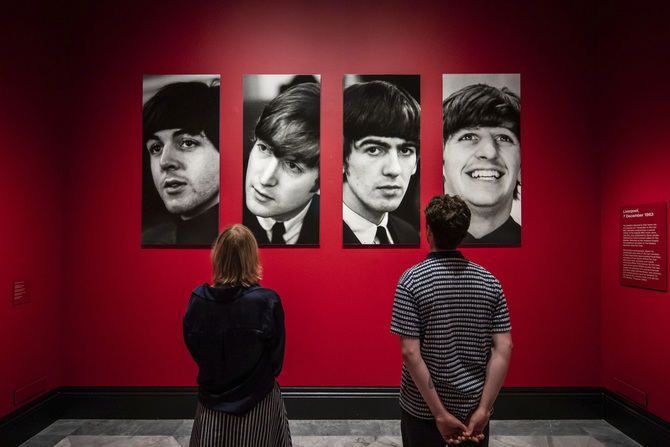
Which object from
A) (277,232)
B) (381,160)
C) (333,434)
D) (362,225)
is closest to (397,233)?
(362,225)

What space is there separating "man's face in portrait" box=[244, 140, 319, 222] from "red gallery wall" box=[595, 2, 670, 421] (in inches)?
98.7

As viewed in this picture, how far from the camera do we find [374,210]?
3.09 metres

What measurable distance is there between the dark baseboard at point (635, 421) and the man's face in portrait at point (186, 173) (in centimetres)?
370

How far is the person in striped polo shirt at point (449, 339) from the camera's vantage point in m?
1.39

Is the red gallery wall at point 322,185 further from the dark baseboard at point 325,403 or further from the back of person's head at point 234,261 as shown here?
the back of person's head at point 234,261

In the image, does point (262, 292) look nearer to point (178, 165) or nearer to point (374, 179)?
point (374, 179)

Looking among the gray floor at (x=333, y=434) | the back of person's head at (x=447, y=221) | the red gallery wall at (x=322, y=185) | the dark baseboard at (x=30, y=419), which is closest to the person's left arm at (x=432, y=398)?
the back of person's head at (x=447, y=221)

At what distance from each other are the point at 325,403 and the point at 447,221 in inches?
91.1

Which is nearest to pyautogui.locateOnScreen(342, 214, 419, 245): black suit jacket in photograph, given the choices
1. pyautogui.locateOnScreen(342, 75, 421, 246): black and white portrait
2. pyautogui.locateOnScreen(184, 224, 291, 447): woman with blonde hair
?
pyautogui.locateOnScreen(342, 75, 421, 246): black and white portrait

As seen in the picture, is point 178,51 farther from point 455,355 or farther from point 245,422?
point 455,355

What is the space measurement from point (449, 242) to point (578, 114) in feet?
8.50

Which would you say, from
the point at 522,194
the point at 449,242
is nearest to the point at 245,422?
the point at 449,242

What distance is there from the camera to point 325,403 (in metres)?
3.06

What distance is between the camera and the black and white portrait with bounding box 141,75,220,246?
3.11 m
